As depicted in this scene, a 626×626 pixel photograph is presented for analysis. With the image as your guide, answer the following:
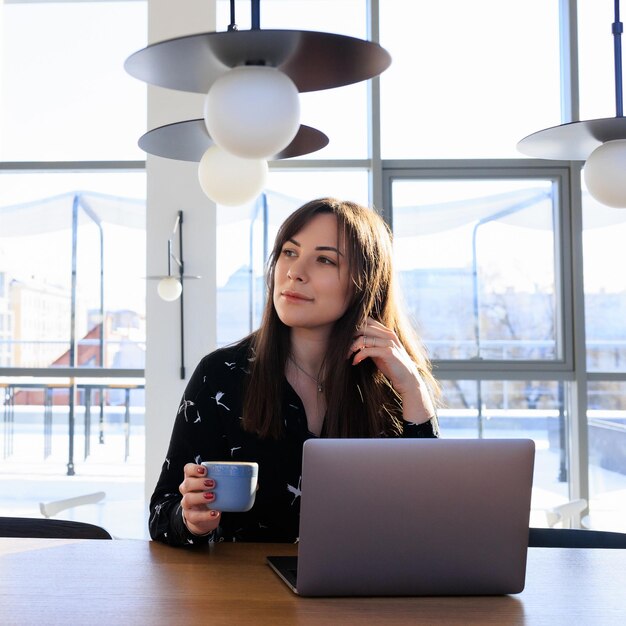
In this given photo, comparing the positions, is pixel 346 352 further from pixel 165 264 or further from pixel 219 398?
pixel 165 264

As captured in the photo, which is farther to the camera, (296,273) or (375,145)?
(375,145)

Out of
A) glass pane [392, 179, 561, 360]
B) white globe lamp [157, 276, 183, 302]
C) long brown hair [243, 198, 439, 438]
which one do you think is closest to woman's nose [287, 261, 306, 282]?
long brown hair [243, 198, 439, 438]

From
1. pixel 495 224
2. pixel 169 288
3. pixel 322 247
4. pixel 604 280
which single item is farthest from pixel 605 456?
pixel 322 247

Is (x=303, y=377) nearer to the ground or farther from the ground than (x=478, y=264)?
nearer to the ground

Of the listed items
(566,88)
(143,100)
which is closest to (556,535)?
(566,88)

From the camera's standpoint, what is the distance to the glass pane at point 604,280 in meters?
4.71

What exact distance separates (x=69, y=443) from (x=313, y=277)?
3.50m

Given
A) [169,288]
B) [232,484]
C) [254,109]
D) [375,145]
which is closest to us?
[254,109]

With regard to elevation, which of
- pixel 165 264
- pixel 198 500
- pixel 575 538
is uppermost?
pixel 165 264

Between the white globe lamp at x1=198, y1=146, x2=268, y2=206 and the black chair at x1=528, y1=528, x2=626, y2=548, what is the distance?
981 millimetres

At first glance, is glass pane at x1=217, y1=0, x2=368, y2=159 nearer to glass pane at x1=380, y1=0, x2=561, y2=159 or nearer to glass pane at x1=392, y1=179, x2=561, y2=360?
glass pane at x1=380, y1=0, x2=561, y2=159

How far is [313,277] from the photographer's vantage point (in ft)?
6.03

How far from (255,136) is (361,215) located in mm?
905

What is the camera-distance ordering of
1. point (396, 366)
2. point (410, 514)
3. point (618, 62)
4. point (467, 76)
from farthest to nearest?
1. point (467, 76)
2. point (396, 366)
3. point (618, 62)
4. point (410, 514)
